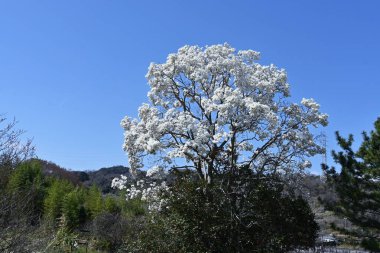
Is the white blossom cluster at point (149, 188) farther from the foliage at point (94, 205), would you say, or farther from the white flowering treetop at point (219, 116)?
the foliage at point (94, 205)

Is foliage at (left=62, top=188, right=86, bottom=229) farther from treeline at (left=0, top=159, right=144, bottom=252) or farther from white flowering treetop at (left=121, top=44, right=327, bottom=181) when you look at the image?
white flowering treetop at (left=121, top=44, right=327, bottom=181)

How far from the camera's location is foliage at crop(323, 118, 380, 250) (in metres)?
17.5

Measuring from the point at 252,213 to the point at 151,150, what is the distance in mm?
3117

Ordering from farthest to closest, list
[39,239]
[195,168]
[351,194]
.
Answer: [351,194] < [195,168] < [39,239]

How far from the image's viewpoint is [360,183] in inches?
704

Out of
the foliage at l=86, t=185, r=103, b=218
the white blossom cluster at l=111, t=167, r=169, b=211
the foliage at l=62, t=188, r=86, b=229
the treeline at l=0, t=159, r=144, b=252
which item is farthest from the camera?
the foliage at l=86, t=185, r=103, b=218

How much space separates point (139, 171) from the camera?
49.4ft

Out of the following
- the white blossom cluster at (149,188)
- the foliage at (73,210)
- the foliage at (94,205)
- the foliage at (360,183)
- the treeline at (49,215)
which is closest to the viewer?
the treeline at (49,215)

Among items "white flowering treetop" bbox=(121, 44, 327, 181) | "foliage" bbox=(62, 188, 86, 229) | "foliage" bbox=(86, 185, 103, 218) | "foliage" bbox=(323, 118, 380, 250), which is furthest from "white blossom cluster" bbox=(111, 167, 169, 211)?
"foliage" bbox=(62, 188, 86, 229)

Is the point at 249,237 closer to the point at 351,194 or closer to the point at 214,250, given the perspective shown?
the point at 214,250

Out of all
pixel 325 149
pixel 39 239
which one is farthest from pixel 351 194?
pixel 39 239

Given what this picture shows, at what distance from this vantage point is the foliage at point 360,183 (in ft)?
57.6

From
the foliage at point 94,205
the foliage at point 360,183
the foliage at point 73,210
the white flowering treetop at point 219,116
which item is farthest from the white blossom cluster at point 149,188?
the foliage at point 73,210

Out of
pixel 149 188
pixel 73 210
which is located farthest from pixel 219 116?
pixel 73 210
